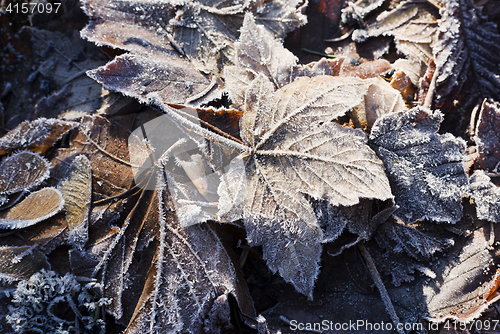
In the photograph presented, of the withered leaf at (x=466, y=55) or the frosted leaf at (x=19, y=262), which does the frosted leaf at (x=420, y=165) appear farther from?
the frosted leaf at (x=19, y=262)

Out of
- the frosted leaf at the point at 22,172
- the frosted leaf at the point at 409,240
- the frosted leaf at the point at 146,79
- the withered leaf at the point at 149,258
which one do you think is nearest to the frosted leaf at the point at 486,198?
the frosted leaf at the point at 409,240

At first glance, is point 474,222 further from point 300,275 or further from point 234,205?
point 234,205

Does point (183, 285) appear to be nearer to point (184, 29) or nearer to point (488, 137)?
point (184, 29)

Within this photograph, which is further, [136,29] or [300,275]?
[136,29]

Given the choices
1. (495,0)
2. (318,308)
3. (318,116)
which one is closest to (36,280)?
(318,308)

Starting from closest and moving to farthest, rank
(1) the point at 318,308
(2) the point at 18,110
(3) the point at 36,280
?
(3) the point at 36,280 < (1) the point at 318,308 < (2) the point at 18,110
